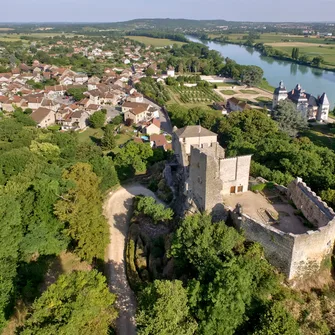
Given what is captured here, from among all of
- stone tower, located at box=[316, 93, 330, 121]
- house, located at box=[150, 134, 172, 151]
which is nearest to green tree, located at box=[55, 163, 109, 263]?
house, located at box=[150, 134, 172, 151]

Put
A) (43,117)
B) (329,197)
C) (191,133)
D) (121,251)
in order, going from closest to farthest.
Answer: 1. (329,197)
2. (121,251)
3. (191,133)
4. (43,117)

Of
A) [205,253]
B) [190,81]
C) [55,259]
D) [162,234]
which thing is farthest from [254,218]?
[190,81]

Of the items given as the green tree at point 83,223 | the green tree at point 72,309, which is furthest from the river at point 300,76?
the green tree at point 72,309

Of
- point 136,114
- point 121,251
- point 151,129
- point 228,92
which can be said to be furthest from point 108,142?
point 228,92

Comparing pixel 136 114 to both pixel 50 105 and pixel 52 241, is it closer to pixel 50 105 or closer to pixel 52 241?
pixel 50 105

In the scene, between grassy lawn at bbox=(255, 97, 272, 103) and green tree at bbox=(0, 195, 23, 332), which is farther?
grassy lawn at bbox=(255, 97, 272, 103)

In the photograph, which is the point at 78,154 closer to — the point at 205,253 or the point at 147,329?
the point at 205,253

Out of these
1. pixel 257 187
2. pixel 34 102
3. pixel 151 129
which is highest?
pixel 257 187

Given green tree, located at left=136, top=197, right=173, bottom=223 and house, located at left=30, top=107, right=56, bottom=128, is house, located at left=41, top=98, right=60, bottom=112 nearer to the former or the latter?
house, located at left=30, top=107, right=56, bottom=128
